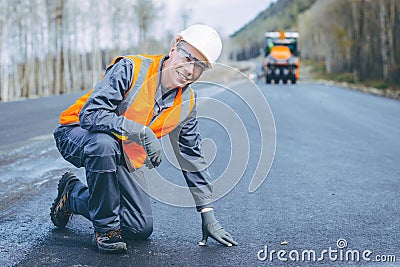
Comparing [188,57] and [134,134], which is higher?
[188,57]

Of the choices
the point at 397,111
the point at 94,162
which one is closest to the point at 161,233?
the point at 94,162

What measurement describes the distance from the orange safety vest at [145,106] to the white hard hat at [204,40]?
0.24m

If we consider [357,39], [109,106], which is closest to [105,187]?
[109,106]

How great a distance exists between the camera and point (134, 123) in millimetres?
2998

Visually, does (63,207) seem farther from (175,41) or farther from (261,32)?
(261,32)

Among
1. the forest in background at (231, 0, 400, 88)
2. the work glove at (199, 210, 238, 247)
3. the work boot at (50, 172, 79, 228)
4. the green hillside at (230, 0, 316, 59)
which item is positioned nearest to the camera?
the work glove at (199, 210, 238, 247)

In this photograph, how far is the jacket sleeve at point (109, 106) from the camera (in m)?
2.97

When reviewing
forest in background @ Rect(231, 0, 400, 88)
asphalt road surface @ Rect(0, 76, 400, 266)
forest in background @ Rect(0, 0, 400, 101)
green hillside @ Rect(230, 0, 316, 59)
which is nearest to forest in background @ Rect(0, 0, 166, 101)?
forest in background @ Rect(0, 0, 400, 101)

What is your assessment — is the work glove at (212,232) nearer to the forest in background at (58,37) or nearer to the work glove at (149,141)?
the work glove at (149,141)

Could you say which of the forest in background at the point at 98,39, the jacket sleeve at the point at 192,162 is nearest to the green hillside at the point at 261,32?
the forest in background at the point at 98,39

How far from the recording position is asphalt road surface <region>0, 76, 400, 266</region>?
311 centimetres

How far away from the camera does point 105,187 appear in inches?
122

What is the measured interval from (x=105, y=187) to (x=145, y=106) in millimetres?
512

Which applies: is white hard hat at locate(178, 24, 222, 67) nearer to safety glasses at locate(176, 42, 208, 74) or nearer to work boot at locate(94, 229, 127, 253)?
safety glasses at locate(176, 42, 208, 74)
